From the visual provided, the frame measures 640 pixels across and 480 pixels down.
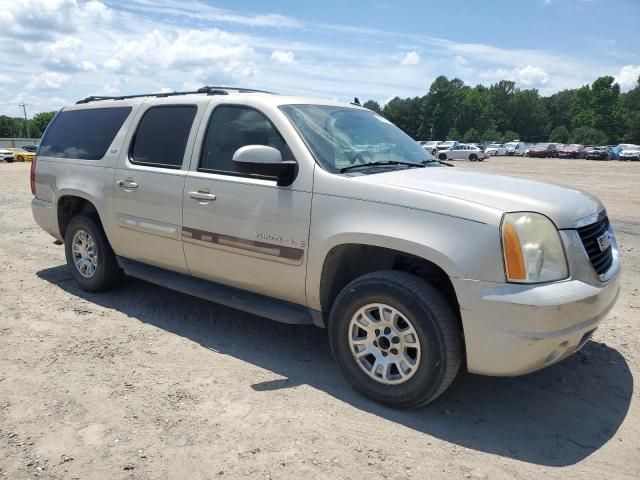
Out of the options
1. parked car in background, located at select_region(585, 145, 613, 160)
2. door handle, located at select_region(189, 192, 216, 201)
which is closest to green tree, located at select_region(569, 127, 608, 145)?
parked car in background, located at select_region(585, 145, 613, 160)

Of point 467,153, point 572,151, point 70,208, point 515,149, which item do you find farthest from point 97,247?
point 515,149

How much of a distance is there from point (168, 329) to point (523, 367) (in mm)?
2976

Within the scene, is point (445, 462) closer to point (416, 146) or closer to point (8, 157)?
point (416, 146)

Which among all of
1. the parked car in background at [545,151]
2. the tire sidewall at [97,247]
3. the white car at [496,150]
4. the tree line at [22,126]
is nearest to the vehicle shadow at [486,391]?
the tire sidewall at [97,247]

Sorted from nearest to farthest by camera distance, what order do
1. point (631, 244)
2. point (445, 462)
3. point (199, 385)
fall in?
point (445, 462), point (199, 385), point (631, 244)

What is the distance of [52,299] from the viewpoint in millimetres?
5508

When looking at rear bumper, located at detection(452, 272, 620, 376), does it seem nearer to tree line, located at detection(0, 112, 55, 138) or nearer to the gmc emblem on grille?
the gmc emblem on grille

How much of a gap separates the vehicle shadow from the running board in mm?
401

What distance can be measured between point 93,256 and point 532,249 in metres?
4.30

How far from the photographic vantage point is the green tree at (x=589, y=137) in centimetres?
8750

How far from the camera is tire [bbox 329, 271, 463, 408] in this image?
3184 millimetres

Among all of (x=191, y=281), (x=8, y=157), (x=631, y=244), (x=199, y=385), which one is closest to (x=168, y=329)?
(x=191, y=281)

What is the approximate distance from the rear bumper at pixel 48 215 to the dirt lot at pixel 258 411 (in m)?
1.17

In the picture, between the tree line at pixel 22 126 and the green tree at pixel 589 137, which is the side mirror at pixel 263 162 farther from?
the tree line at pixel 22 126
